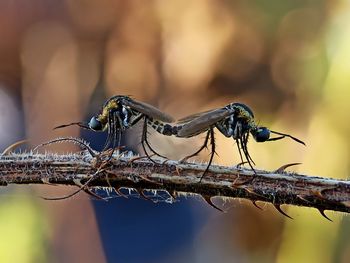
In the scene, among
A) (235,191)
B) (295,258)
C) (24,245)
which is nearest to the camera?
(235,191)

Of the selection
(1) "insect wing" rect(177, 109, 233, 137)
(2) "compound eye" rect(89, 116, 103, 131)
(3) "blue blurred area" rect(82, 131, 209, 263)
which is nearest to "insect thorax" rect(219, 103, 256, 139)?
(1) "insect wing" rect(177, 109, 233, 137)

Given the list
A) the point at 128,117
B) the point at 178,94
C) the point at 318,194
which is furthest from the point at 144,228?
the point at 318,194

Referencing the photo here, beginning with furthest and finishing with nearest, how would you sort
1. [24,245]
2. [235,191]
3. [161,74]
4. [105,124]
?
[161,74]
[24,245]
[105,124]
[235,191]

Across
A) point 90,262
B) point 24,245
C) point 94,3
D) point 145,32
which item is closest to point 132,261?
point 90,262

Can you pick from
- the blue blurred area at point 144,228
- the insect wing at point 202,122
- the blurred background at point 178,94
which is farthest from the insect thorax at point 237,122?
the blue blurred area at point 144,228

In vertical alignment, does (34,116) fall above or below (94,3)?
below

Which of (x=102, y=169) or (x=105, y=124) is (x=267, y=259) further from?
(x=102, y=169)

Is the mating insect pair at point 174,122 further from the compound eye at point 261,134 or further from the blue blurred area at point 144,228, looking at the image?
the blue blurred area at point 144,228

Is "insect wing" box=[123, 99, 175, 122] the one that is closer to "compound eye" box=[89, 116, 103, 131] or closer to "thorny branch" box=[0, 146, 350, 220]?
"compound eye" box=[89, 116, 103, 131]
